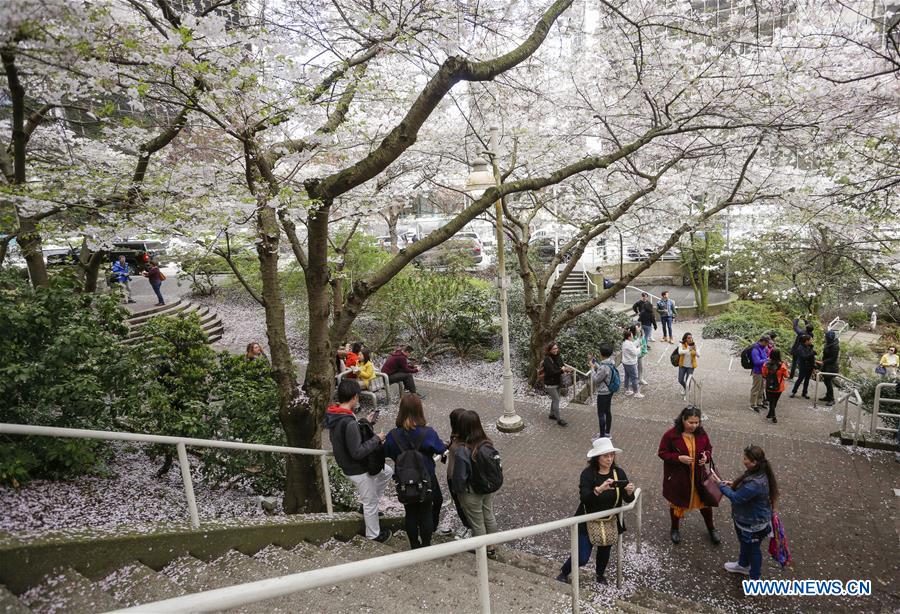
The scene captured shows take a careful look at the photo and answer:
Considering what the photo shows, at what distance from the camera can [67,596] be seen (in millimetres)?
2766

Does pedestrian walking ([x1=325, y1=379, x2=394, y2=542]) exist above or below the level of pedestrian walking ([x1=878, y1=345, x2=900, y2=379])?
above

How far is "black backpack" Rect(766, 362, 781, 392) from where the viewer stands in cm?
872

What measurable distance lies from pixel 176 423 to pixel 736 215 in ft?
58.6

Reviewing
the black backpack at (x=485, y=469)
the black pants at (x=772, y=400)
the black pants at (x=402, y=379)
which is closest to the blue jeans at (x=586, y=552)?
the black backpack at (x=485, y=469)

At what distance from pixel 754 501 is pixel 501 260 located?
5.18 metres

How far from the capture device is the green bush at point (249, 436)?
5.36 metres

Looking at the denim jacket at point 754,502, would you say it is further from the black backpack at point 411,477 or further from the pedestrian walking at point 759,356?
the pedestrian walking at point 759,356

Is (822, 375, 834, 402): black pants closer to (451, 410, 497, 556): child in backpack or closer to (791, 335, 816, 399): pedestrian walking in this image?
(791, 335, 816, 399): pedestrian walking

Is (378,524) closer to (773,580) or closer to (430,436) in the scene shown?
(430,436)

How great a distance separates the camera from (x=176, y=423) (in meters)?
5.16

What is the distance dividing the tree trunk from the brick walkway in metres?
2.46

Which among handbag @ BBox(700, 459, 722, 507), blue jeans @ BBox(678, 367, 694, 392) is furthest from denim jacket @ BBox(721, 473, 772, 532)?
blue jeans @ BBox(678, 367, 694, 392)

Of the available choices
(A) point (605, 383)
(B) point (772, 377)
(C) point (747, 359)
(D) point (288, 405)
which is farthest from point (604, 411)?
(D) point (288, 405)

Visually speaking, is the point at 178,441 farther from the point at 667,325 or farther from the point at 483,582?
the point at 667,325
